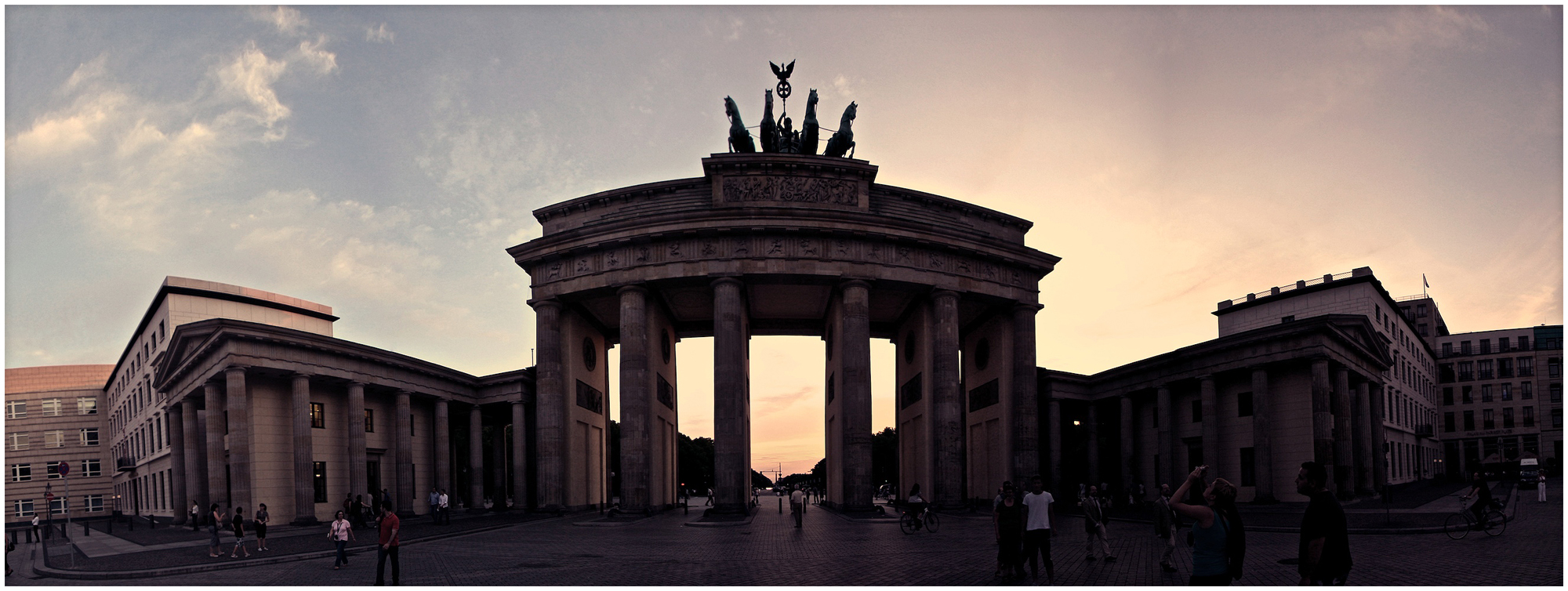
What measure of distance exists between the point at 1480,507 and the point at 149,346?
74.5m

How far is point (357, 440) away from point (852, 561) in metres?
31.8

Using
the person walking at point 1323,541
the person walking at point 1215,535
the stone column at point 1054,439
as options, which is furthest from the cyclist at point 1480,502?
the stone column at point 1054,439

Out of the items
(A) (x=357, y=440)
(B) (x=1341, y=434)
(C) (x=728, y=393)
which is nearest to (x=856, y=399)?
(C) (x=728, y=393)

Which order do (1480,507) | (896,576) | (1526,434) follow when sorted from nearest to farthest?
(896,576) < (1480,507) < (1526,434)

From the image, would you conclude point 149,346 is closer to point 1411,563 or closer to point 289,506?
point 289,506

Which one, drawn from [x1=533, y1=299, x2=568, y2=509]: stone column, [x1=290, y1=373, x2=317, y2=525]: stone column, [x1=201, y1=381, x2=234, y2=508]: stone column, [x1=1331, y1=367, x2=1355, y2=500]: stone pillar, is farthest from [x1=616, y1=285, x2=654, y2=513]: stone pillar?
[x1=1331, y1=367, x2=1355, y2=500]: stone pillar

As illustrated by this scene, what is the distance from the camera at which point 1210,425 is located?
48125mm

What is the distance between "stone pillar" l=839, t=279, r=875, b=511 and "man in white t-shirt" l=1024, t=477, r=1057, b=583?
26.7 m

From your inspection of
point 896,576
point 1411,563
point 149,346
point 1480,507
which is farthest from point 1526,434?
point 149,346

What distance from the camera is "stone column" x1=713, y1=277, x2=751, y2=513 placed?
4247 centimetres

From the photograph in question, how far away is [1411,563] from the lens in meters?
18.3

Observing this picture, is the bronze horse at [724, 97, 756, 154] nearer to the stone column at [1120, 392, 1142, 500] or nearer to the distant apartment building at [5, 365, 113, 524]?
the stone column at [1120, 392, 1142, 500]

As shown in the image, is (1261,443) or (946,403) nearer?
(1261,443)

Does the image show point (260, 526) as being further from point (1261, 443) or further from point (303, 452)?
point (1261, 443)
